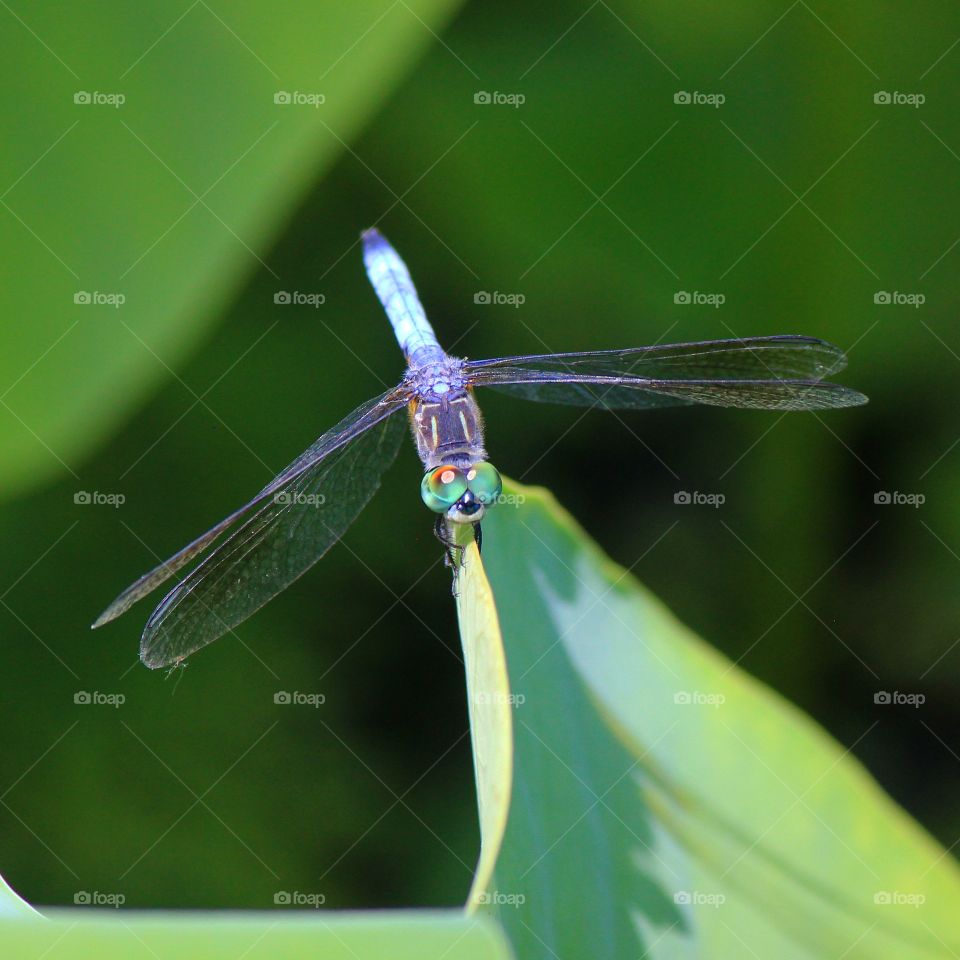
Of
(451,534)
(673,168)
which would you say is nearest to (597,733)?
(451,534)

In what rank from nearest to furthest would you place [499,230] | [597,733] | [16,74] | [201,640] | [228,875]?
[597,733]
[16,74]
[201,640]
[228,875]
[499,230]

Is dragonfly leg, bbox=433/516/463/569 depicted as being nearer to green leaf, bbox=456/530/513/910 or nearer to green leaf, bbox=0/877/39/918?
green leaf, bbox=456/530/513/910

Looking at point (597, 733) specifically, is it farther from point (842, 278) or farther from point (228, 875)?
point (842, 278)

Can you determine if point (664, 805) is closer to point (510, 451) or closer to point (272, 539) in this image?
point (272, 539)

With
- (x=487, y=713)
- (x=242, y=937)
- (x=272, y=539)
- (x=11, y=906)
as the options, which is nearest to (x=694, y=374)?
(x=272, y=539)

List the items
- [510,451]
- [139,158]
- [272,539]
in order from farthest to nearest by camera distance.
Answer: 1. [510,451]
2. [272,539]
3. [139,158]
